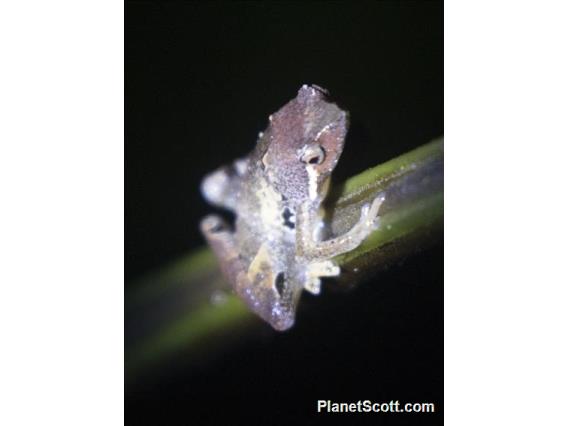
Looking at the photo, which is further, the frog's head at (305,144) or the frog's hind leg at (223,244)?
the frog's hind leg at (223,244)

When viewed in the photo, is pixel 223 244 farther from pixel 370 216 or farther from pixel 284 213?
pixel 370 216

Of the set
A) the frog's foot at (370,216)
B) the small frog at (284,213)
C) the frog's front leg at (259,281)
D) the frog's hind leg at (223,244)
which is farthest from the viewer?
the frog's hind leg at (223,244)

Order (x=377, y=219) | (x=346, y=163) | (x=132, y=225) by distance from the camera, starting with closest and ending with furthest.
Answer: (x=377, y=219), (x=346, y=163), (x=132, y=225)

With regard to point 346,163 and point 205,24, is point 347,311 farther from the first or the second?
point 205,24

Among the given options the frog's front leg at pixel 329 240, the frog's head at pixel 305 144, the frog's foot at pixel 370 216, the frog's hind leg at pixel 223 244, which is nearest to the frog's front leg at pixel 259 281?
the frog's hind leg at pixel 223 244

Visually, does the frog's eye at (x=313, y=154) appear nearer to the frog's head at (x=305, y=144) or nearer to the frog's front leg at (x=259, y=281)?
the frog's head at (x=305, y=144)
